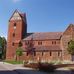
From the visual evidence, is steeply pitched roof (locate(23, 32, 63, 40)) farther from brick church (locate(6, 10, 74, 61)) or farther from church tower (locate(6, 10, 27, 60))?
church tower (locate(6, 10, 27, 60))

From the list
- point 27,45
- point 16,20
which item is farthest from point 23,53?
point 16,20

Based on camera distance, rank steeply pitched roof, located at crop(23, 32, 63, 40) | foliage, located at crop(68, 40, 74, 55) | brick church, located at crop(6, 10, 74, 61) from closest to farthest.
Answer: foliage, located at crop(68, 40, 74, 55), brick church, located at crop(6, 10, 74, 61), steeply pitched roof, located at crop(23, 32, 63, 40)

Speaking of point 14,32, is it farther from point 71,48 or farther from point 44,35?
point 71,48

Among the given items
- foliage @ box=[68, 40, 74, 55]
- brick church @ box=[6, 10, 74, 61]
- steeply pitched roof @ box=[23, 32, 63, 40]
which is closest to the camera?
foliage @ box=[68, 40, 74, 55]

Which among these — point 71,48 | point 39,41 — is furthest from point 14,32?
point 71,48

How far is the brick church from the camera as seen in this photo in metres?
61.0

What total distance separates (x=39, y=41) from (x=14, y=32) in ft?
30.3

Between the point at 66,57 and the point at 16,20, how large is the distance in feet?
71.2

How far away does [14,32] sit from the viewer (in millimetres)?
68812

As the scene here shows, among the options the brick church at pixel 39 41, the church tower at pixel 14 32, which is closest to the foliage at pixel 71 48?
the brick church at pixel 39 41

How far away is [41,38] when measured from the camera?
2635 inches

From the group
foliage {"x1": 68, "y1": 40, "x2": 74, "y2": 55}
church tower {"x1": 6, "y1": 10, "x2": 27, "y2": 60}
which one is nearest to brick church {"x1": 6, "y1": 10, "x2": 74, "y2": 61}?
church tower {"x1": 6, "y1": 10, "x2": 27, "y2": 60}

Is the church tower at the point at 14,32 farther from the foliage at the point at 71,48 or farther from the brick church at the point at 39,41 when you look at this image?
the foliage at the point at 71,48

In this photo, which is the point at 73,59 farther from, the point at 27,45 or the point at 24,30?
the point at 24,30
